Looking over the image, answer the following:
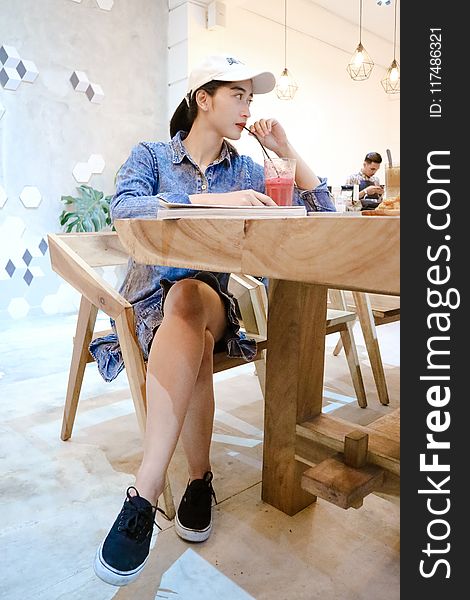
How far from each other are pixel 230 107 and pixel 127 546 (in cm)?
100

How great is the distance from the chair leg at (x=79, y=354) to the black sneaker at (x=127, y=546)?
61 cm

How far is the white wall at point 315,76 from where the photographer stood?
173 inches

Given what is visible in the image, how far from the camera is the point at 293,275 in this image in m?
0.55

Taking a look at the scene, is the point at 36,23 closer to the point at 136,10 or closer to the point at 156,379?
the point at 136,10

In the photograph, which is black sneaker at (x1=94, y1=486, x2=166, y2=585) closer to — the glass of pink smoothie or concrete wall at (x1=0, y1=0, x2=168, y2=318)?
the glass of pink smoothie

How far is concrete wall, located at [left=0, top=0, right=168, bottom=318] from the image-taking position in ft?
11.2

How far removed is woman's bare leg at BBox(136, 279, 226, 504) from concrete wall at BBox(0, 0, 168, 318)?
283 centimetres

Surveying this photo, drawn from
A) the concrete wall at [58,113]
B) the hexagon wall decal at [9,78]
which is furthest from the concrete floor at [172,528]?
the hexagon wall decal at [9,78]

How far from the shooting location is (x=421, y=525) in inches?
20.1

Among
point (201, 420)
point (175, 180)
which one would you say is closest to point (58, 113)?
point (175, 180)

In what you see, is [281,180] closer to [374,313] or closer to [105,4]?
[374,313]

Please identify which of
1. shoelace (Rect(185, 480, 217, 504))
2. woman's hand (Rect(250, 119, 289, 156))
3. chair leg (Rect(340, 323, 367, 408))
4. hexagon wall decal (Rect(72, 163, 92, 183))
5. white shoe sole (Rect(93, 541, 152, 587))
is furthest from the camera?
hexagon wall decal (Rect(72, 163, 92, 183))

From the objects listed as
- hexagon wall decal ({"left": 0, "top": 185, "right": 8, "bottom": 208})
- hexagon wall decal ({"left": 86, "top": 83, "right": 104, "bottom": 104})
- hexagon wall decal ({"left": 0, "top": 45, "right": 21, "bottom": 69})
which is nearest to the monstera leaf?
hexagon wall decal ({"left": 0, "top": 185, "right": 8, "bottom": 208})

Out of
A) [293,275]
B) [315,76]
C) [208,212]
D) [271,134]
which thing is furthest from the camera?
[315,76]
